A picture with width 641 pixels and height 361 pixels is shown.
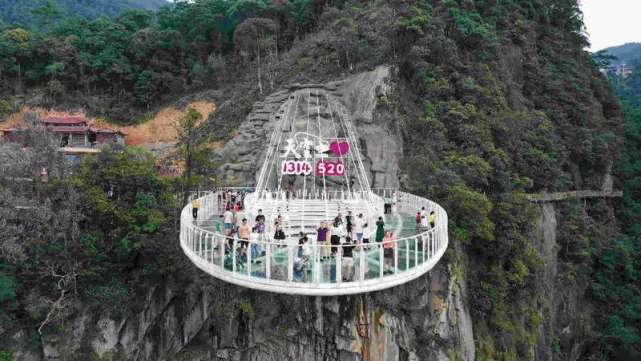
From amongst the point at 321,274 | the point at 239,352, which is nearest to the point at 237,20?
the point at 239,352

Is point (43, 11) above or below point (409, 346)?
above

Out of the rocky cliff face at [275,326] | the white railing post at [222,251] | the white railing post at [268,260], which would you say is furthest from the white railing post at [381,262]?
the rocky cliff face at [275,326]

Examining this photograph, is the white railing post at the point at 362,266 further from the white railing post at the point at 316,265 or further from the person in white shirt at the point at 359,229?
the person in white shirt at the point at 359,229

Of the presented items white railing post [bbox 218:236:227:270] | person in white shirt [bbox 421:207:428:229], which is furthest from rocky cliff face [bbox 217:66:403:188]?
white railing post [bbox 218:236:227:270]

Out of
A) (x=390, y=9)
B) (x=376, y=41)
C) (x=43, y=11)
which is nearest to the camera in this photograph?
(x=376, y=41)

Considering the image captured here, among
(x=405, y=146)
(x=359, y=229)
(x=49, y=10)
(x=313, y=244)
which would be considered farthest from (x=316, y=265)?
(x=49, y=10)

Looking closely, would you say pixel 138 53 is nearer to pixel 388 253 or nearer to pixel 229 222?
pixel 229 222

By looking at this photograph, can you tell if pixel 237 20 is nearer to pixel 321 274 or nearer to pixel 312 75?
pixel 312 75
